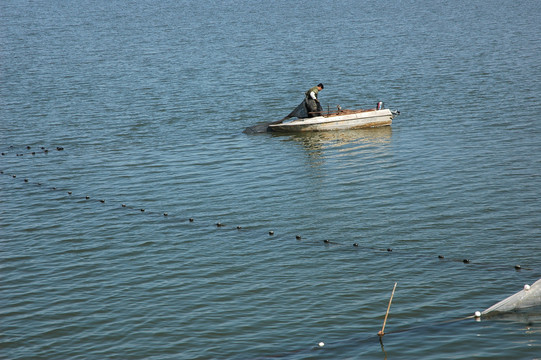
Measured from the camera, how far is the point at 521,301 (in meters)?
11.5

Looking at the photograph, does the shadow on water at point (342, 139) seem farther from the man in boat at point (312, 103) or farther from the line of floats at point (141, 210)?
the line of floats at point (141, 210)

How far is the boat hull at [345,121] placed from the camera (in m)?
26.3

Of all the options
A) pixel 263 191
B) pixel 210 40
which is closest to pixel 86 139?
pixel 263 191

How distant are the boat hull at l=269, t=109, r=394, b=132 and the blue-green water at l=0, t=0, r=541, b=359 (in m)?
0.52

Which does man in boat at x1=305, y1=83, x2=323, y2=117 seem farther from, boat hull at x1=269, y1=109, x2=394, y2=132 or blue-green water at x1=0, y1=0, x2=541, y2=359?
blue-green water at x1=0, y1=0, x2=541, y2=359

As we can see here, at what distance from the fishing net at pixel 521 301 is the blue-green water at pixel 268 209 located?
26 cm

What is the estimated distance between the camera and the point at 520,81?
31031 mm

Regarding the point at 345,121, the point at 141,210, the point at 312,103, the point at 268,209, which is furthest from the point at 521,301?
the point at 312,103

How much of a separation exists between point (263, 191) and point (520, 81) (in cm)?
1733

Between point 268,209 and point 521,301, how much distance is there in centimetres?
807

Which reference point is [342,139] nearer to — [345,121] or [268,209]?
[345,121]

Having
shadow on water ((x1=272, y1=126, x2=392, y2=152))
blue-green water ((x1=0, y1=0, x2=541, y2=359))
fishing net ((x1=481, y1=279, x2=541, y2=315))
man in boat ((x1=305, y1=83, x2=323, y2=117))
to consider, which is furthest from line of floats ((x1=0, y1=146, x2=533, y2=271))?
man in boat ((x1=305, y1=83, x2=323, y2=117))

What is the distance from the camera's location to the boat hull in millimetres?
26344

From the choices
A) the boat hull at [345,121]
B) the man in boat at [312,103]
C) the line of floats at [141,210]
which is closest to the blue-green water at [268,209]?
the line of floats at [141,210]
